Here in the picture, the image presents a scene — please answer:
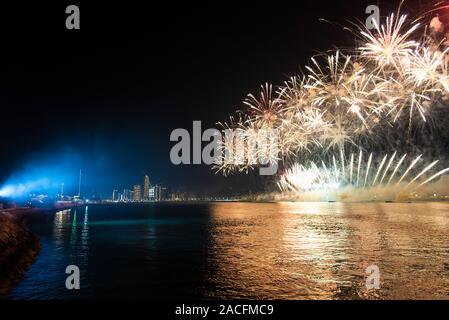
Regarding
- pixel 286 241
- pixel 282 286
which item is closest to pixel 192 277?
pixel 282 286

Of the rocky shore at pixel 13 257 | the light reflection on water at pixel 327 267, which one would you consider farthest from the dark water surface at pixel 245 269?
the rocky shore at pixel 13 257

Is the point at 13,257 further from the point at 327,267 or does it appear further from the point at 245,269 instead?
the point at 327,267

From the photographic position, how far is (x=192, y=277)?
19.4 m

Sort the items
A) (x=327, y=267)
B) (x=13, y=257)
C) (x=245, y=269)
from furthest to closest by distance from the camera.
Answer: (x=13, y=257)
(x=327, y=267)
(x=245, y=269)

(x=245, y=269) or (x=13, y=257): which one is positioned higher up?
(x=13, y=257)

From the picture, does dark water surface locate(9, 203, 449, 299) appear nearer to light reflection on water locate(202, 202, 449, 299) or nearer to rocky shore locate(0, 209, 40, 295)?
light reflection on water locate(202, 202, 449, 299)

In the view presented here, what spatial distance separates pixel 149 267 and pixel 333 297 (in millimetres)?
11485

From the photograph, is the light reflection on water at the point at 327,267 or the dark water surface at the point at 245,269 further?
the dark water surface at the point at 245,269

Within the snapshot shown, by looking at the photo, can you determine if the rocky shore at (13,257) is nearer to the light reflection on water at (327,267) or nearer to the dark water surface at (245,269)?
the dark water surface at (245,269)

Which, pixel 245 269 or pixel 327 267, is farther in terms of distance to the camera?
pixel 327 267

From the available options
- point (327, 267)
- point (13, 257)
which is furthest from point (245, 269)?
point (13, 257)

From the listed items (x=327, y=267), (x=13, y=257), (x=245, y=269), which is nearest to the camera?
(x=245, y=269)

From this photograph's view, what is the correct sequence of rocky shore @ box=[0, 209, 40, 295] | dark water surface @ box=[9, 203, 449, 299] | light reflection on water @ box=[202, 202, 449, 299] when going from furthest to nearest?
1. rocky shore @ box=[0, 209, 40, 295]
2. dark water surface @ box=[9, 203, 449, 299]
3. light reflection on water @ box=[202, 202, 449, 299]

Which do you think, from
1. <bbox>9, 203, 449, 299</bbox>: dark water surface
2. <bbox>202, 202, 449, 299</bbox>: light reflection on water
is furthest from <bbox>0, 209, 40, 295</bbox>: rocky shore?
<bbox>202, 202, 449, 299</bbox>: light reflection on water
